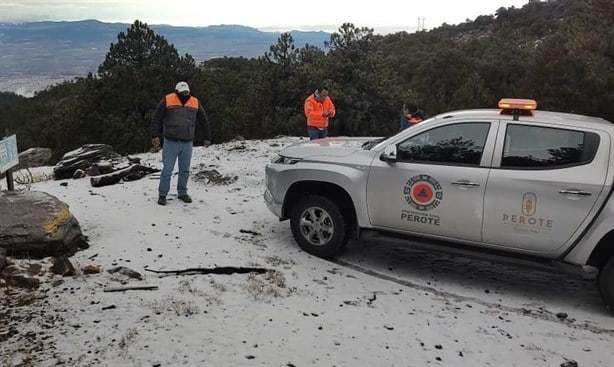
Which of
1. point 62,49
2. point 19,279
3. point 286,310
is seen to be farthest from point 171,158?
point 62,49

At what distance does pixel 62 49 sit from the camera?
234ft

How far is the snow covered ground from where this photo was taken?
365 cm

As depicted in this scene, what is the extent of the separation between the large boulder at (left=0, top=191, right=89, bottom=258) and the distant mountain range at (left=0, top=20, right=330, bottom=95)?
20582 mm

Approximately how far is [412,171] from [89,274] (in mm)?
3258

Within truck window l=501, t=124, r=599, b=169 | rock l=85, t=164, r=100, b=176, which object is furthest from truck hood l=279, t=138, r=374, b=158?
rock l=85, t=164, r=100, b=176

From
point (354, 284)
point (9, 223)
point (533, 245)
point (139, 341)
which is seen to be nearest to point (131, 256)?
point (9, 223)

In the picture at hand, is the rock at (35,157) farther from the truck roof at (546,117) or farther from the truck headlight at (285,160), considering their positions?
the truck roof at (546,117)

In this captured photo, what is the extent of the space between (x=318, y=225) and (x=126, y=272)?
205cm

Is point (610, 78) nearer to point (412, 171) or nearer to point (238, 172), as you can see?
point (238, 172)

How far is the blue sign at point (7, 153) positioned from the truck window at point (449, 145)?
4.49m

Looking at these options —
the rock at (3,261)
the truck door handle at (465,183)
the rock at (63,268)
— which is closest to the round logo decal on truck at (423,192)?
the truck door handle at (465,183)

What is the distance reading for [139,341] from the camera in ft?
12.0

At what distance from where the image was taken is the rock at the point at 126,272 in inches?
195

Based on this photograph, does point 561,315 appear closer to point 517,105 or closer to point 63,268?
point 517,105
